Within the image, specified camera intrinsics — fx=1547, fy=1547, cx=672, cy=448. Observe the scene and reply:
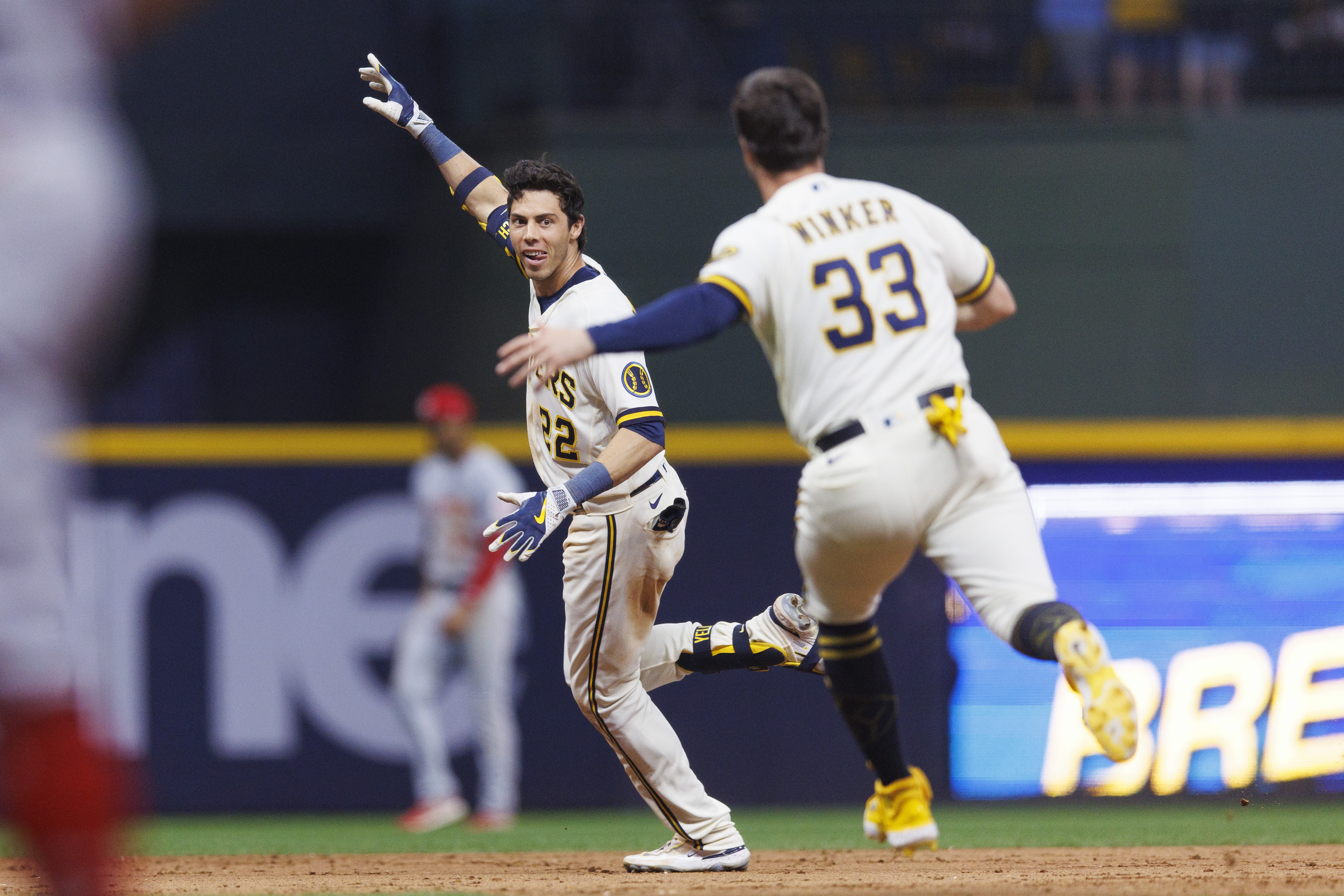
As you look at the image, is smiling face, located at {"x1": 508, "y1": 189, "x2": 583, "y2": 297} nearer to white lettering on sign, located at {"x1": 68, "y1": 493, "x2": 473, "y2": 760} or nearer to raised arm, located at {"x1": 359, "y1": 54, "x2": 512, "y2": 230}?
raised arm, located at {"x1": 359, "y1": 54, "x2": 512, "y2": 230}

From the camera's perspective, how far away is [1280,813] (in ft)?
25.7

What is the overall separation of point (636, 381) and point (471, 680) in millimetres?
4110

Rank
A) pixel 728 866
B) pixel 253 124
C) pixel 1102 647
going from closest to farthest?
pixel 1102 647 < pixel 728 866 < pixel 253 124

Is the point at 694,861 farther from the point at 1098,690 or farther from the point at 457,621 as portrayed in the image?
the point at 457,621

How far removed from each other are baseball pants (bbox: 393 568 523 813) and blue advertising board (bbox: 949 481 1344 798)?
247 centimetres

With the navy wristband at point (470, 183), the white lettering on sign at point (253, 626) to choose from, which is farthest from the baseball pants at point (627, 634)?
the white lettering on sign at point (253, 626)

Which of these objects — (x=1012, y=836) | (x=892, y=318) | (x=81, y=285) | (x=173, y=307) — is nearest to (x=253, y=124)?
(x=173, y=307)

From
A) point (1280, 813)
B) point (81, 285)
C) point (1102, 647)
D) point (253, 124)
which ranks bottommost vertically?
point (1280, 813)

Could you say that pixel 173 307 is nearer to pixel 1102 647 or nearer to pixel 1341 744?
pixel 1341 744

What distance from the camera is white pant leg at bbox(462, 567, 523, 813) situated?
834 cm

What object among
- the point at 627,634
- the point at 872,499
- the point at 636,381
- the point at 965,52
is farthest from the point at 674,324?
the point at 965,52

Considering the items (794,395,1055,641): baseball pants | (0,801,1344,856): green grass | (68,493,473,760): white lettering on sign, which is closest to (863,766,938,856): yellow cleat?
(794,395,1055,641): baseball pants

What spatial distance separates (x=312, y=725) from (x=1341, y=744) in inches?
221

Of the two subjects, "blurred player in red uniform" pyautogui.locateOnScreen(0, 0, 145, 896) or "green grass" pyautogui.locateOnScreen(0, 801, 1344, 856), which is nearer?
"blurred player in red uniform" pyautogui.locateOnScreen(0, 0, 145, 896)
